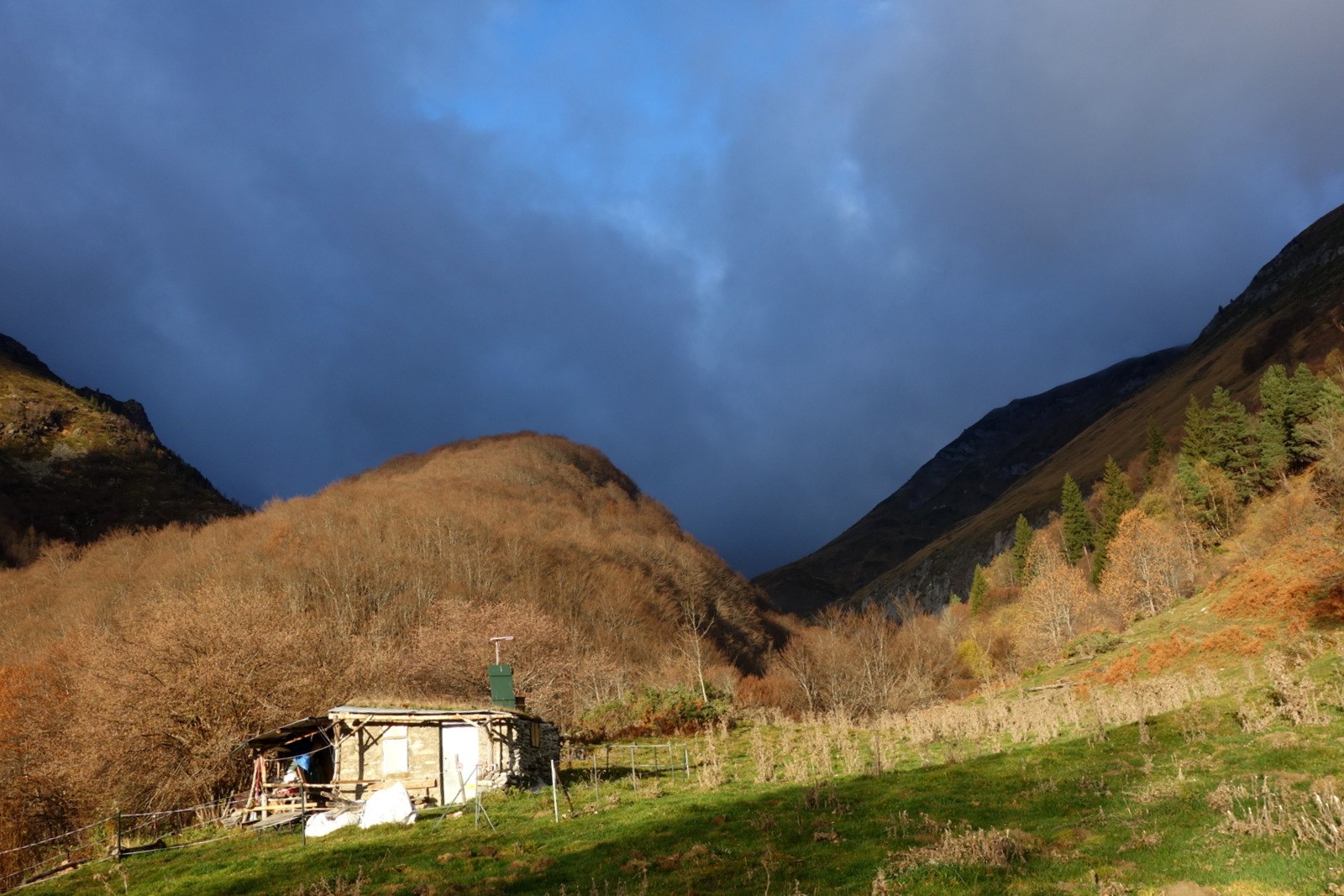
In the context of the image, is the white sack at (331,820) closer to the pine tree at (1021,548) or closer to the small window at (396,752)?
the small window at (396,752)

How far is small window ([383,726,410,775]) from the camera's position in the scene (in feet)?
98.3

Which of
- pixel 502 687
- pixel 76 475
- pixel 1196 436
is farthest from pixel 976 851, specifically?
pixel 76 475

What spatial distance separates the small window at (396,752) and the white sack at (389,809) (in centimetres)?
380

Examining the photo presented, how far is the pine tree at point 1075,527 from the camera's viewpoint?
10381 cm

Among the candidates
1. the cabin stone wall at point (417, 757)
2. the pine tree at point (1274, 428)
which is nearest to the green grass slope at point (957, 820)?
the cabin stone wall at point (417, 757)

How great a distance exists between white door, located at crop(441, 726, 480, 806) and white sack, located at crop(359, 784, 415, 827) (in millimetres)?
3435

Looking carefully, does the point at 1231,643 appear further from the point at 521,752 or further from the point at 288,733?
the point at 288,733

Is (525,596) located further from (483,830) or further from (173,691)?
(483,830)

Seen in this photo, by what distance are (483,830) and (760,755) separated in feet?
31.8

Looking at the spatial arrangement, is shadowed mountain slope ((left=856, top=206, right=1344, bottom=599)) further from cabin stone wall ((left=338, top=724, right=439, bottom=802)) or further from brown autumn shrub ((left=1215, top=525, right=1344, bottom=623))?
cabin stone wall ((left=338, top=724, right=439, bottom=802))

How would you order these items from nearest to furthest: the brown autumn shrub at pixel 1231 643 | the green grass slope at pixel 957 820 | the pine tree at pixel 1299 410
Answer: the green grass slope at pixel 957 820 < the brown autumn shrub at pixel 1231 643 < the pine tree at pixel 1299 410

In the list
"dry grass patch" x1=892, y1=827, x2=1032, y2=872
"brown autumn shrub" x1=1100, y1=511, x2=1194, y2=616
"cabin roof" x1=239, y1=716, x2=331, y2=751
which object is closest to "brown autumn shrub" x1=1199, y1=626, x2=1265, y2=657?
"dry grass patch" x1=892, y1=827, x2=1032, y2=872

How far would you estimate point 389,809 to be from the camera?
2559 cm

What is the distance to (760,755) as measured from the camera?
2739 centimetres
